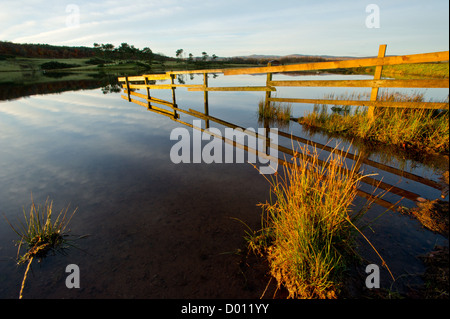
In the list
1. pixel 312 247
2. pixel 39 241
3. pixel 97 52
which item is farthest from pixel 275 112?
pixel 97 52

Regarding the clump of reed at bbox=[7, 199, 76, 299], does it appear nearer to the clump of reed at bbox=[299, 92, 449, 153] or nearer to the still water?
the still water

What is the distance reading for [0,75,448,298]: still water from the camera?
7.61 ft

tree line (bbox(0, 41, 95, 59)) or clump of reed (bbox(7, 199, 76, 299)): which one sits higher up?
tree line (bbox(0, 41, 95, 59))

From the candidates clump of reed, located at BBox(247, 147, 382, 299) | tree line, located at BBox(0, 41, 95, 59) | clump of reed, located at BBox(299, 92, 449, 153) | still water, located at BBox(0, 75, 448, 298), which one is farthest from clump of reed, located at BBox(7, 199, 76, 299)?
tree line, located at BBox(0, 41, 95, 59)

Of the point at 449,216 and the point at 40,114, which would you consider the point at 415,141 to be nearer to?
the point at 449,216

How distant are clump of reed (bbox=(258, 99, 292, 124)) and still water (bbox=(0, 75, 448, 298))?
2.37 m

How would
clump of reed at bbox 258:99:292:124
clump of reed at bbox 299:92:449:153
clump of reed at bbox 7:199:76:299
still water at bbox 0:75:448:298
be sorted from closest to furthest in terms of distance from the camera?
still water at bbox 0:75:448:298 → clump of reed at bbox 7:199:76:299 → clump of reed at bbox 299:92:449:153 → clump of reed at bbox 258:99:292:124

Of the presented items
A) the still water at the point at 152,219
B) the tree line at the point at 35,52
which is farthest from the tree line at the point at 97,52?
the still water at the point at 152,219

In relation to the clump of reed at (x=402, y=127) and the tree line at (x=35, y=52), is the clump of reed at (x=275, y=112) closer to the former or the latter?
the clump of reed at (x=402, y=127)

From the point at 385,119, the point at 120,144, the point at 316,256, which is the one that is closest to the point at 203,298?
the point at 316,256

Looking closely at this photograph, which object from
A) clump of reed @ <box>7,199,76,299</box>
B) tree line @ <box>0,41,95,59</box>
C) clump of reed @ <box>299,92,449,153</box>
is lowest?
clump of reed @ <box>7,199,76,299</box>

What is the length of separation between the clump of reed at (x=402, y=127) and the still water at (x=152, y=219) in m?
0.64

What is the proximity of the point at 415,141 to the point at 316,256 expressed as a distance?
5339 mm

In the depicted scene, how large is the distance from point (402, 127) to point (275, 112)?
4.85 meters
